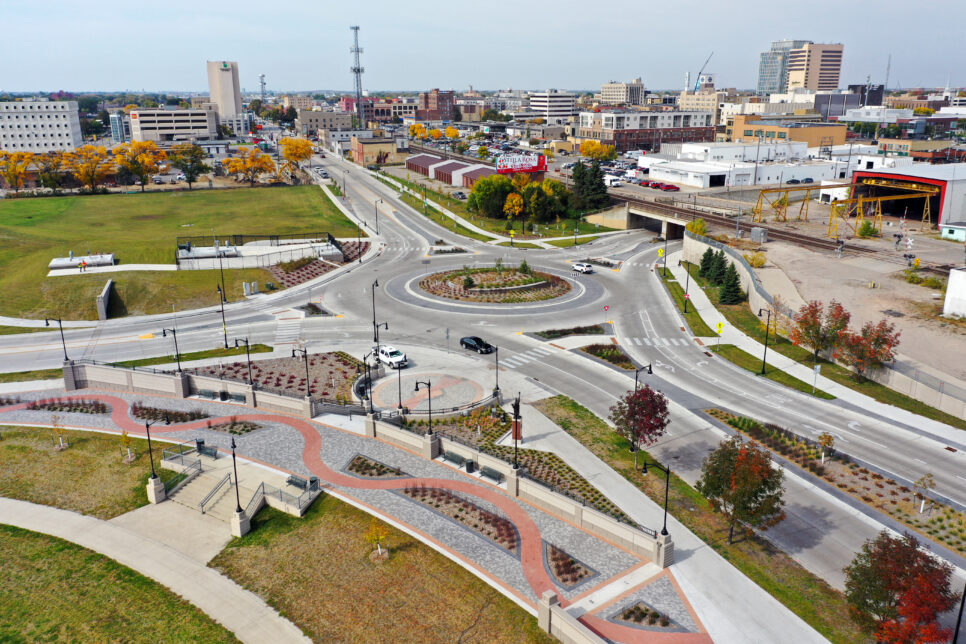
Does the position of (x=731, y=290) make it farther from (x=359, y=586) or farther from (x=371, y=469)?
(x=359, y=586)

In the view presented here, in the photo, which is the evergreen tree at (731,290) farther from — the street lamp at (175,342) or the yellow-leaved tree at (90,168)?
the yellow-leaved tree at (90,168)

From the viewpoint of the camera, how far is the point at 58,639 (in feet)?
83.5

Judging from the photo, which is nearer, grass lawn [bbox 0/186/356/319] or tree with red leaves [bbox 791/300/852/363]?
tree with red leaves [bbox 791/300/852/363]

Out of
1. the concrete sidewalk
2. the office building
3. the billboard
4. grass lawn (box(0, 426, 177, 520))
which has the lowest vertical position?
the concrete sidewalk

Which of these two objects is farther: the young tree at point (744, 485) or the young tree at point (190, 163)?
the young tree at point (190, 163)

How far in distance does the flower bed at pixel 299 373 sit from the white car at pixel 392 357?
192cm

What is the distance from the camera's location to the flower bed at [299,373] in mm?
46500

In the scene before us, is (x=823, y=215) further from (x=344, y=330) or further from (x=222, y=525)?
(x=222, y=525)

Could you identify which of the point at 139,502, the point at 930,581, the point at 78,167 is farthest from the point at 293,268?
the point at 78,167

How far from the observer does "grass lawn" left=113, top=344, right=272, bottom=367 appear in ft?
172

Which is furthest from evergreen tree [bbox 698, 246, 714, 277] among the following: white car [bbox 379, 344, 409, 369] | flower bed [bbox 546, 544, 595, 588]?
flower bed [bbox 546, 544, 595, 588]

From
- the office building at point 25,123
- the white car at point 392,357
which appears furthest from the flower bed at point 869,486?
the office building at point 25,123

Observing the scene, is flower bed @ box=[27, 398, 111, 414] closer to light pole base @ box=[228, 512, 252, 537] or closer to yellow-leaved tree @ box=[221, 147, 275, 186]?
light pole base @ box=[228, 512, 252, 537]

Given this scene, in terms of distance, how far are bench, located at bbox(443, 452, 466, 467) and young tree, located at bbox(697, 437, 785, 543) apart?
12764 millimetres
